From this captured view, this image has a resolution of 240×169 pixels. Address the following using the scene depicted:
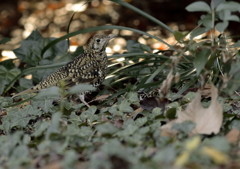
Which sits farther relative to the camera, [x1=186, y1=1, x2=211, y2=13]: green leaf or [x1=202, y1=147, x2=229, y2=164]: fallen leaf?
[x1=186, y1=1, x2=211, y2=13]: green leaf

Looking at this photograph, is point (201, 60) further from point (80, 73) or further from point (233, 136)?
point (80, 73)

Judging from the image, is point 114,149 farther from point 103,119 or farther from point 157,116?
point 103,119

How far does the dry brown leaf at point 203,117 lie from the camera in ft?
10.9

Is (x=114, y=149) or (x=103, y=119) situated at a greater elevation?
(x=114, y=149)

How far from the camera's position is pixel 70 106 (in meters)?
4.46

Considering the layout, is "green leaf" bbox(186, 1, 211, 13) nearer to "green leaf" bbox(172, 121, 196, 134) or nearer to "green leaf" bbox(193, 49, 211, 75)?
"green leaf" bbox(193, 49, 211, 75)

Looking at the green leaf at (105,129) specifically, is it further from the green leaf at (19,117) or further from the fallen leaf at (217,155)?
the green leaf at (19,117)

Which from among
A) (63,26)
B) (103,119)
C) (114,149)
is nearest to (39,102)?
(103,119)

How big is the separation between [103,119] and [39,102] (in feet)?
2.26

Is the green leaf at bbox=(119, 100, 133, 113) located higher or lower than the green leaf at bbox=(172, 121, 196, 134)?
lower

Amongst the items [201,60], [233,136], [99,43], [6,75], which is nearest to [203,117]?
[233,136]

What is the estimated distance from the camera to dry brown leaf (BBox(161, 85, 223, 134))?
10.9 feet

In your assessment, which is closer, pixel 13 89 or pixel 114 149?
pixel 114 149

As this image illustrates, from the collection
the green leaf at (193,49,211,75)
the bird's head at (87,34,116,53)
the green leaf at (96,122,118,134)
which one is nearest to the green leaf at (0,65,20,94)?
the bird's head at (87,34,116,53)
